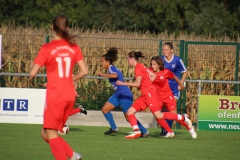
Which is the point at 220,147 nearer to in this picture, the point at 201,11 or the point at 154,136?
the point at 154,136

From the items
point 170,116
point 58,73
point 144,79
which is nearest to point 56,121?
point 58,73

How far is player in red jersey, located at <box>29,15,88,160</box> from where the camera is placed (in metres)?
9.40

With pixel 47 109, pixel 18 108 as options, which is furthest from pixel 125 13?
pixel 47 109

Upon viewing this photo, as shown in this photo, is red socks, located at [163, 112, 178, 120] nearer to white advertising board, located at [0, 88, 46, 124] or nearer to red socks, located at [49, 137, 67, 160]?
white advertising board, located at [0, 88, 46, 124]

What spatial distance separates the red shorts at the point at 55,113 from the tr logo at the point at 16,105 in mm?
9012

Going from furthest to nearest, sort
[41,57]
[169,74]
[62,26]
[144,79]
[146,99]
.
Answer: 1. [169,74]
2. [146,99]
3. [144,79]
4. [62,26]
5. [41,57]

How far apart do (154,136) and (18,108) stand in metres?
4.08

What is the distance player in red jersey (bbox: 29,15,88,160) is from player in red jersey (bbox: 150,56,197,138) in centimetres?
580

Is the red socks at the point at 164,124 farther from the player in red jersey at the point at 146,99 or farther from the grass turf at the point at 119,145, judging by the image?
the player in red jersey at the point at 146,99

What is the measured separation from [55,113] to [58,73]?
1.73 feet

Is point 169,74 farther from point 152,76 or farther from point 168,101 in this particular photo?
point 168,101

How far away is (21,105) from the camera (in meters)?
18.5

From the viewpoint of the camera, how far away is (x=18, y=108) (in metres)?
18.5

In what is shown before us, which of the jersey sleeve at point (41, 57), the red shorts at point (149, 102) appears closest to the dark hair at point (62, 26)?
the jersey sleeve at point (41, 57)
